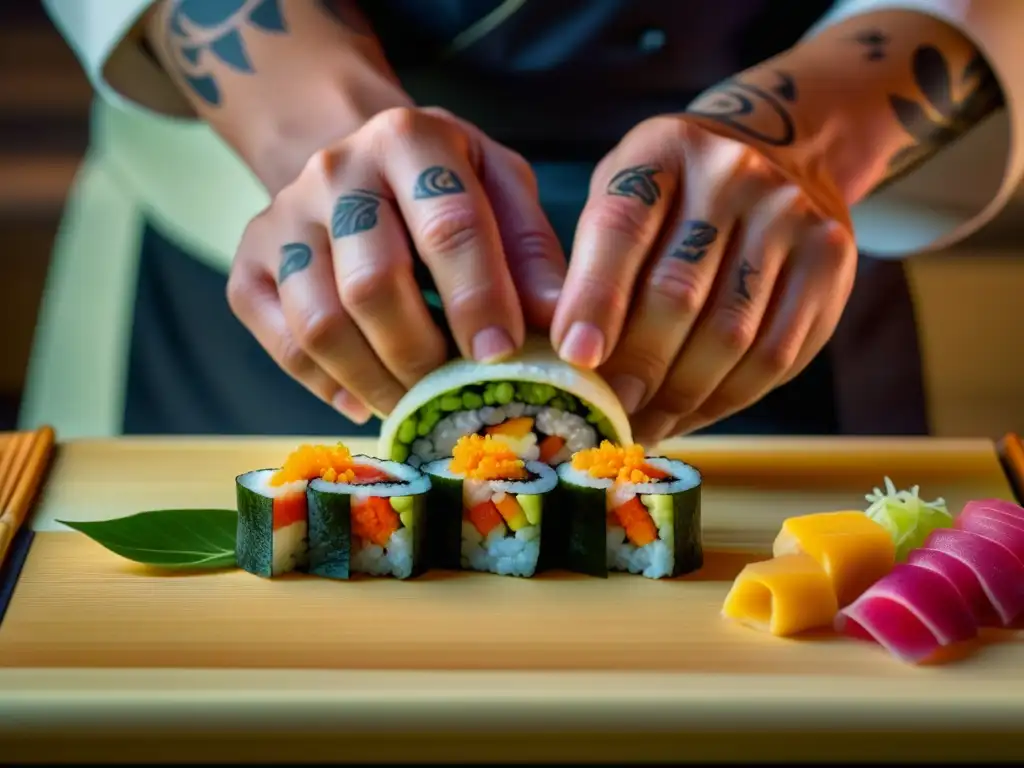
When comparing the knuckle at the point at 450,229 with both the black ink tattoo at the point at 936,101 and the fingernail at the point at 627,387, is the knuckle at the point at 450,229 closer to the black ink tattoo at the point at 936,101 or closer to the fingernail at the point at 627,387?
the fingernail at the point at 627,387

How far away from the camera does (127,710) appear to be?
912mm

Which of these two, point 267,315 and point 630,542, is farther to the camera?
point 267,315

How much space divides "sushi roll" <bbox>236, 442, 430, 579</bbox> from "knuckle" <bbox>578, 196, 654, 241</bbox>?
1.01 feet

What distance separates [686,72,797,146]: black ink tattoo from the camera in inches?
58.0

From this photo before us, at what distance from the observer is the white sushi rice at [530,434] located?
1.31 meters

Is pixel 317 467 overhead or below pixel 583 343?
below

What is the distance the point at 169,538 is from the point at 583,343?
44cm

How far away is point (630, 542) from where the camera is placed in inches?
47.4

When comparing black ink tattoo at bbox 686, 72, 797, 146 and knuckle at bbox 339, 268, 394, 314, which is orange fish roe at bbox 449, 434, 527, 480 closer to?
knuckle at bbox 339, 268, 394, 314

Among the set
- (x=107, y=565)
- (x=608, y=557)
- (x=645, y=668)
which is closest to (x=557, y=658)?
(x=645, y=668)

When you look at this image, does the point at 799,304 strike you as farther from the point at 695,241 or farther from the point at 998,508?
the point at 998,508

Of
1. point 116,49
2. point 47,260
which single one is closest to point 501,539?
point 116,49

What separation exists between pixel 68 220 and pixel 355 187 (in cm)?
106

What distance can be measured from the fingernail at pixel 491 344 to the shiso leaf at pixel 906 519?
384 millimetres
